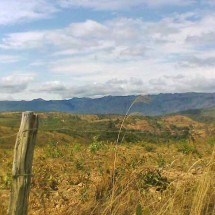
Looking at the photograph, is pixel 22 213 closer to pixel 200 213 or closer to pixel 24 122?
pixel 24 122

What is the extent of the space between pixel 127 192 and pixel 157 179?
1.47 m

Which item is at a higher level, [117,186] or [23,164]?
[23,164]

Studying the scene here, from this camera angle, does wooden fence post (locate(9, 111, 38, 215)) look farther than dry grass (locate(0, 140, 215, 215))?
No

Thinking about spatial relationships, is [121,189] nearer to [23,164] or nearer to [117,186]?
[117,186]

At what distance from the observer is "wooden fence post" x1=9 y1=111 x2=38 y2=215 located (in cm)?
416

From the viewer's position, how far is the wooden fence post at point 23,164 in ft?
13.7

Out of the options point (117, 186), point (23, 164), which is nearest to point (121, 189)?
point (117, 186)

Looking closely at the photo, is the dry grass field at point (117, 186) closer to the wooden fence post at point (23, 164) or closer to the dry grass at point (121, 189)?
the dry grass at point (121, 189)

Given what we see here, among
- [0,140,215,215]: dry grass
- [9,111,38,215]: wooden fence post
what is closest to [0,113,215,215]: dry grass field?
[0,140,215,215]: dry grass

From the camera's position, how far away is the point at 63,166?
8.81 m

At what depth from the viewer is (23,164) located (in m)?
4.19

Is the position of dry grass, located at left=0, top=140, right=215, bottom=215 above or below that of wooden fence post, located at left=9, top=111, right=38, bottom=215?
below

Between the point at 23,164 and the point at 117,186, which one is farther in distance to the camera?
the point at 117,186

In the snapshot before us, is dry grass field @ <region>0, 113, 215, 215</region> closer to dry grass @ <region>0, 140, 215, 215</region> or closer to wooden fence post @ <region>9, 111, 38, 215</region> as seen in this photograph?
dry grass @ <region>0, 140, 215, 215</region>
